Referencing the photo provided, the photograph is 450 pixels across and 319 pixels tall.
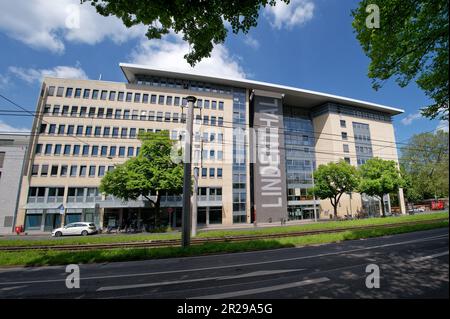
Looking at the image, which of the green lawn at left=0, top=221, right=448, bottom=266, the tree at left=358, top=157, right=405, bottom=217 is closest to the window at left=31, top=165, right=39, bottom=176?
the green lawn at left=0, top=221, right=448, bottom=266

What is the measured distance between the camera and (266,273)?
7465 millimetres

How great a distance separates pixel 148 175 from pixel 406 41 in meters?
24.2

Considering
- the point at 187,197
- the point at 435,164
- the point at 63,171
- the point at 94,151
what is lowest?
the point at 187,197

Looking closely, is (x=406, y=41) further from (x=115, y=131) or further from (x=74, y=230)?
(x=115, y=131)

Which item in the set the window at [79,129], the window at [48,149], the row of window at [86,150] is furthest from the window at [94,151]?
the window at [48,149]

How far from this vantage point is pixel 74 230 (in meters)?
25.1

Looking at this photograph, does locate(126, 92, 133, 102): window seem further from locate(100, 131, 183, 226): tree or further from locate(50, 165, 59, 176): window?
locate(50, 165, 59, 176): window

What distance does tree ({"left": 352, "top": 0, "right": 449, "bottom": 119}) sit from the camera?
20.1 ft

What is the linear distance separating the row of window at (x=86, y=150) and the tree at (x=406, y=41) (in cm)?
3367

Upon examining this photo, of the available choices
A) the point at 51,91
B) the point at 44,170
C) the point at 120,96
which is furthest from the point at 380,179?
the point at 51,91

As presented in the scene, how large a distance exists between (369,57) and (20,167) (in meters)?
43.2

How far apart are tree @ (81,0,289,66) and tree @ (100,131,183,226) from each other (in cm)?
2009

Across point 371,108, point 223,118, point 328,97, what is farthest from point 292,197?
point 371,108

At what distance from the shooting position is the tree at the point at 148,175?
2470 cm
